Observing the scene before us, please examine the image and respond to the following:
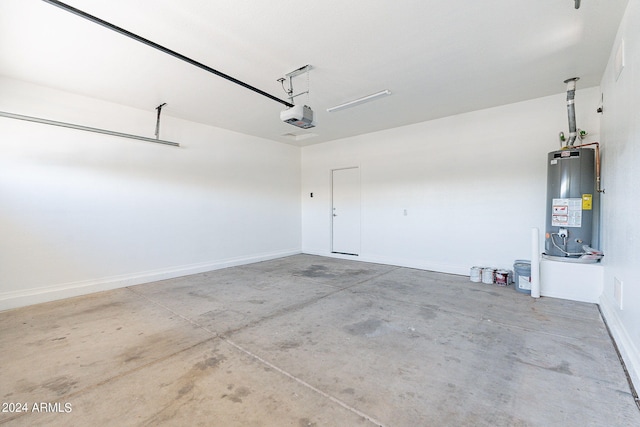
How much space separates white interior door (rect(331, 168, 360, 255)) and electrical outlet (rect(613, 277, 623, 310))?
4.31 metres

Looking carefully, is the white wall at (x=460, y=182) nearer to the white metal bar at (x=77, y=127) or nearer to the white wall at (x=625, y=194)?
the white wall at (x=625, y=194)

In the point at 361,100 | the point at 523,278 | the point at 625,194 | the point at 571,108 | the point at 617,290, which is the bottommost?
the point at 523,278

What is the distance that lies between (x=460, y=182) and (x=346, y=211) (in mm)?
2679

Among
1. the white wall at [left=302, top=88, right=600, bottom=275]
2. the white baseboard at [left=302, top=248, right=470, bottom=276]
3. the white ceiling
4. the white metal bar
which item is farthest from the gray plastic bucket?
the white metal bar

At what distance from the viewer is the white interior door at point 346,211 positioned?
21.6ft

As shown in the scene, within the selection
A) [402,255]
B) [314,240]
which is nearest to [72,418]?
[402,255]

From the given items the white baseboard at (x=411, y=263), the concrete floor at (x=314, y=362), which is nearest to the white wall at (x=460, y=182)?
the white baseboard at (x=411, y=263)

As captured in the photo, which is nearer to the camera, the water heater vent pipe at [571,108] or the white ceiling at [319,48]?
the white ceiling at [319,48]

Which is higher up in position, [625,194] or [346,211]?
[625,194]

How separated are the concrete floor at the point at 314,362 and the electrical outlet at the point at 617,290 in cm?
38

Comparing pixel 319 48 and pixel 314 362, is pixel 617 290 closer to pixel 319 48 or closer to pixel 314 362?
pixel 314 362

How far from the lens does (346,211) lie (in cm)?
679

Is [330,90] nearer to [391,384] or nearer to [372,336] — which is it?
[372,336]

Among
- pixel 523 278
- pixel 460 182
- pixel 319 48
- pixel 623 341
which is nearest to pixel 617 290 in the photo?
pixel 623 341
